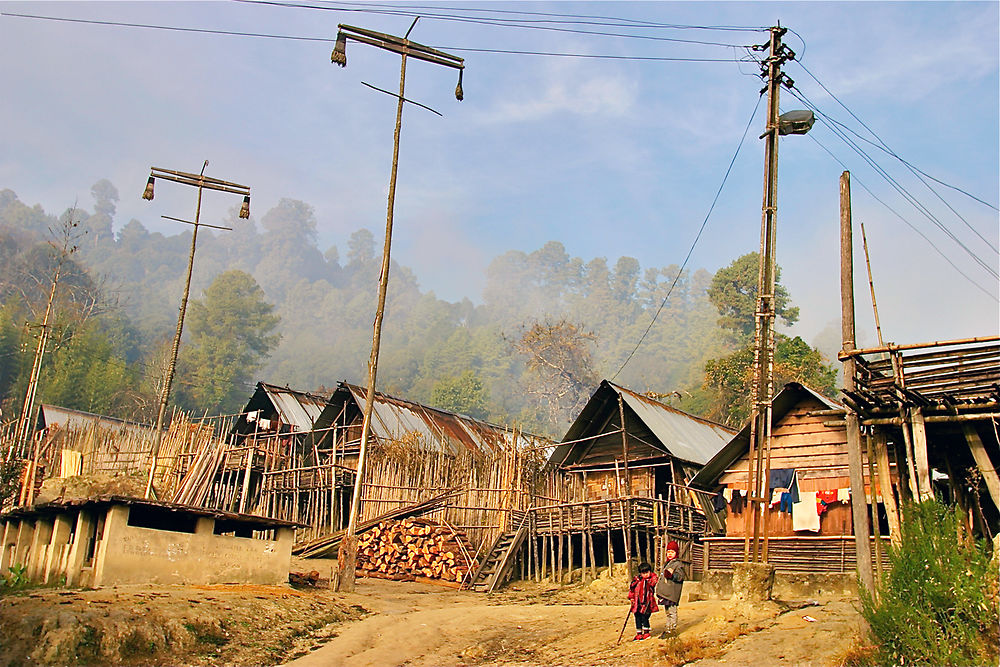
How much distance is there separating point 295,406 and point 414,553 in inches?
659

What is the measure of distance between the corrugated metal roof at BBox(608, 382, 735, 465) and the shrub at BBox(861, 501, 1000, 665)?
586 inches

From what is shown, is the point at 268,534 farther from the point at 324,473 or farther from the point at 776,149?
the point at 776,149

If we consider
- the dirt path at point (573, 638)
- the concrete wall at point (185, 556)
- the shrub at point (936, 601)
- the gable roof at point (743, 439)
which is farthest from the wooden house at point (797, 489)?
the concrete wall at point (185, 556)

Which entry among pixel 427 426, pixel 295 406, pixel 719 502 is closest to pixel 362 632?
pixel 719 502

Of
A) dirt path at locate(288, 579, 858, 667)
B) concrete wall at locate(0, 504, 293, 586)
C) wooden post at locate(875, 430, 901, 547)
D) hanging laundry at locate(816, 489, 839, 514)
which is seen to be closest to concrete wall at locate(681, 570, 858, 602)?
dirt path at locate(288, 579, 858, 667)

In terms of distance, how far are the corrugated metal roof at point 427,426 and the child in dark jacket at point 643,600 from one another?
1615cm

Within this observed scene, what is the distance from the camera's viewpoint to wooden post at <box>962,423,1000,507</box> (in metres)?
10.9

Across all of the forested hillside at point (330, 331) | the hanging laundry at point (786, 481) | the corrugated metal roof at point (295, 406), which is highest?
the forested hillside at point (330, 331)

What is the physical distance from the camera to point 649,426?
81.5ft

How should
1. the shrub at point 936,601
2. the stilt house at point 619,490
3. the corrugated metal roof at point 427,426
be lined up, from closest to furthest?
the shrub at point 936,601 → the stilt house at point 619,490 → the corrugated metal roof at point 427,426

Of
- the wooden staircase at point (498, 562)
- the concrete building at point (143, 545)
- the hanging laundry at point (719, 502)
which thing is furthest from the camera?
the wooden staircase at point (498, 562)

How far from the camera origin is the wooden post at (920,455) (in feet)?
36.4

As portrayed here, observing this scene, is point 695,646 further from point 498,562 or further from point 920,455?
point 498,562

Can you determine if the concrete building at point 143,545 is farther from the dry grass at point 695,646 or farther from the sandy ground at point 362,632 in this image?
the dry grass at point 695,646
